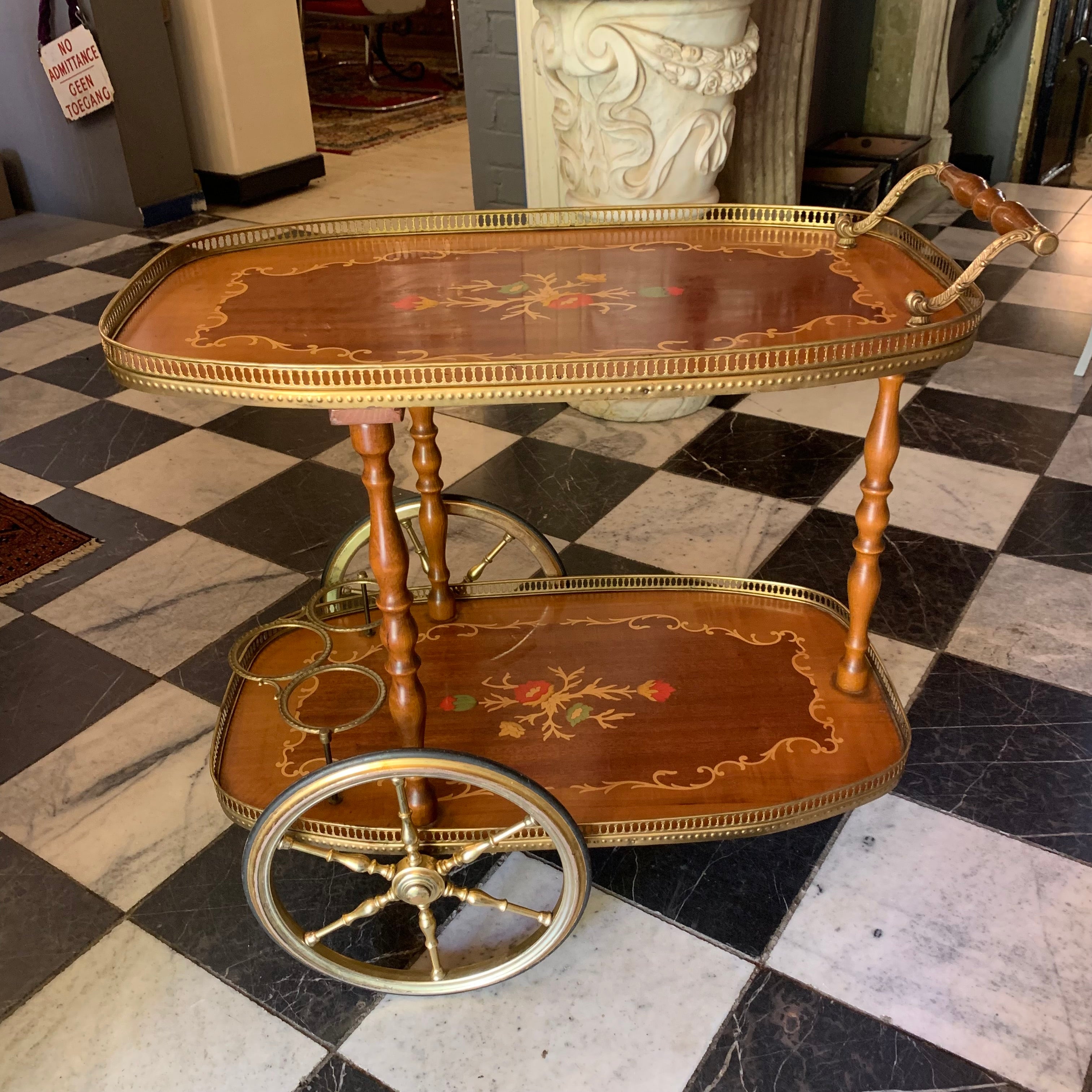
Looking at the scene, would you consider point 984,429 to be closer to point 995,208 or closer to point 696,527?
point 696,527

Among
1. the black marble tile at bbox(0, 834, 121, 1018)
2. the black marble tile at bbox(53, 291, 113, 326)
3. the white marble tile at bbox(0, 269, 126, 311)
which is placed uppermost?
the white marble tile at bbox(0, 269, 126, 311)

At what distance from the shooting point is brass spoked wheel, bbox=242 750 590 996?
1.14 m

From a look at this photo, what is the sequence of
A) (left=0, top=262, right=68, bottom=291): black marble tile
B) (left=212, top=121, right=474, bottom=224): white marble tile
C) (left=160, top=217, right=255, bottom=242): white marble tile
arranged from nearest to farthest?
(left=0, top=262, right=68, bottom=291): black marble tile < (left=160, top=217, right=255, bottom=242): white marble tile < (left=212, top=121, right=474, bottom=224): white marble tile

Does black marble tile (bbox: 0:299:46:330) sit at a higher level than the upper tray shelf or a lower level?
lower

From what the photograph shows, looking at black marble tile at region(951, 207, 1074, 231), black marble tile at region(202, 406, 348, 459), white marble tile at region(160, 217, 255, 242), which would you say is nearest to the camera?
black marble tile at region(202, 406, 348, 459)

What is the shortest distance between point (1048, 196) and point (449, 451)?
3.00 m

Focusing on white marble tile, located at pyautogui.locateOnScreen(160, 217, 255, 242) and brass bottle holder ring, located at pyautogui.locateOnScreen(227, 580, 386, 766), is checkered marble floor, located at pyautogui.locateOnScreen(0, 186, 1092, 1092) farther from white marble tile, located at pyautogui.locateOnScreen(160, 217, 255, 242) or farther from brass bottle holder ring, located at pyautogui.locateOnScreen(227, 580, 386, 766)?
white marble tile, located at pyautogui.locateOnScreen(160, 217, 255, 242)

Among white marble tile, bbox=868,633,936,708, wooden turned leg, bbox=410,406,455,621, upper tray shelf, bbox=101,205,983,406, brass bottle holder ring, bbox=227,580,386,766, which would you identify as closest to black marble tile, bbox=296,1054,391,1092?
brass bottle holder ring, bbox=227,580,386,766

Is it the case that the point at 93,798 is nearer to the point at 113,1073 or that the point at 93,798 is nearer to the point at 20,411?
the point at 113,1073

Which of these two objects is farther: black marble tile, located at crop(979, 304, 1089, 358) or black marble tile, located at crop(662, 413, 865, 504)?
black marble tile, located at crop(979, 304, 1089, 358)

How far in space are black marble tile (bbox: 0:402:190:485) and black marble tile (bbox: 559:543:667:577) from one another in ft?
3.90

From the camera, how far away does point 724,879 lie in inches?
56.7

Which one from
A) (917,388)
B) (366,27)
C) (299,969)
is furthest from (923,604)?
(366,27)

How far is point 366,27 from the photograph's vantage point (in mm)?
6527
